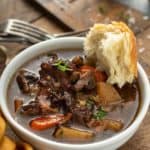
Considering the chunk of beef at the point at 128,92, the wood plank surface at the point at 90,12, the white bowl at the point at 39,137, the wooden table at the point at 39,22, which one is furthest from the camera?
the wood plank surface at the point at 90,12

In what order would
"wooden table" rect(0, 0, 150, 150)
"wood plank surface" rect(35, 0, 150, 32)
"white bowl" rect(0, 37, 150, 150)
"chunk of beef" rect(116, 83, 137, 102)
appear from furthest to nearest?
"wood plank surface" rect(35, 0, 150, 32) < "wooden table" rect(0, 0, 150, 150) < "chunk of beef" rect(116, 83, 137, 102) < "white bowl" rect(0, 37, 150, 150)

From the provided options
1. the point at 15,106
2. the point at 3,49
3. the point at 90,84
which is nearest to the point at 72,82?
the point at 90,84

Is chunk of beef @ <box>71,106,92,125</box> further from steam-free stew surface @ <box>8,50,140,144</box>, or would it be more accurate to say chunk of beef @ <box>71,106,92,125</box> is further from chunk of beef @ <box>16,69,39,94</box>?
chunk of beef @ <box>16,69,39,94</box>

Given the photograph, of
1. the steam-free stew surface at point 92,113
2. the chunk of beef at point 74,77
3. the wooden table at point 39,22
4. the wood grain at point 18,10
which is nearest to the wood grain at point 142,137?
the wooden table at point 39,22

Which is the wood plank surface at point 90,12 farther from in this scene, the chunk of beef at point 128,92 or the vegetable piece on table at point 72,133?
the vegetable piece on table at point 72,133

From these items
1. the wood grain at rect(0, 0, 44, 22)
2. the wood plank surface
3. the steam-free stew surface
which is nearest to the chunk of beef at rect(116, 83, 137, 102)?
the steam-free stew surface

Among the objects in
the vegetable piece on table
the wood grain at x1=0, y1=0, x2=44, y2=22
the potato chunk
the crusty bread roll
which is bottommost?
the wood grain at x1=0, y1=0, x2=44, y2=22

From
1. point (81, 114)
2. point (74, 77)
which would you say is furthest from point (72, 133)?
point (74, 77)
